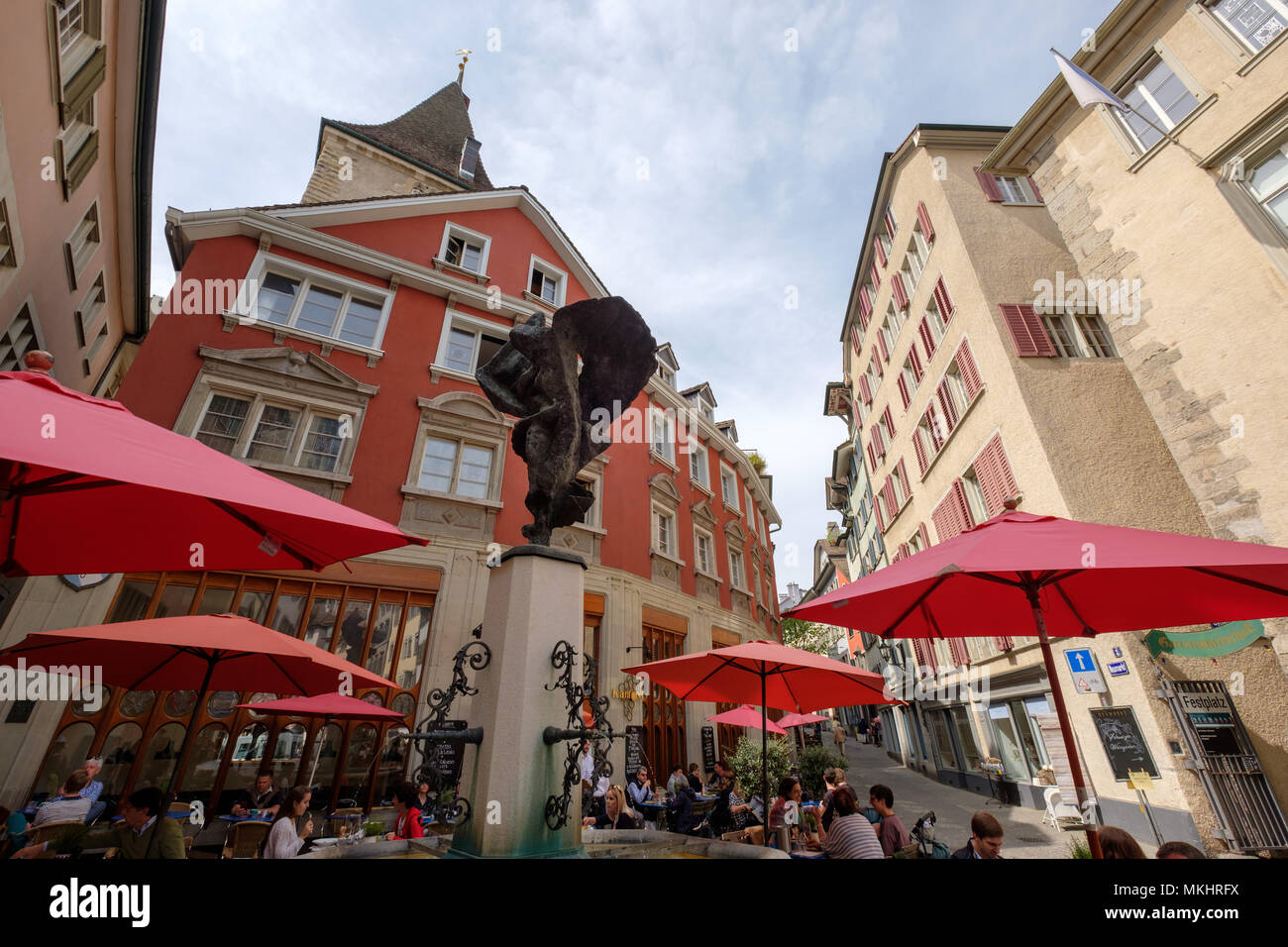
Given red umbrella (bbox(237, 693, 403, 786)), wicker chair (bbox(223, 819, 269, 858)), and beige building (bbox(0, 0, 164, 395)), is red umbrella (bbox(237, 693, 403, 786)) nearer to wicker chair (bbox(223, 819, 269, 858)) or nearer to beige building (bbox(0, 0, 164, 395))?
wicker chair (bbox(223, 819, 269, 858))

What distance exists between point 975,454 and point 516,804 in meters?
13.1

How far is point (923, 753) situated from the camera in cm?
2086

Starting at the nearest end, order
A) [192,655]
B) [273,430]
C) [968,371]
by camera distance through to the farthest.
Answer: [192,655] < [273,430] < [968,371]

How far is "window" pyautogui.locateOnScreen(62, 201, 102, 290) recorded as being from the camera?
8.81 metres

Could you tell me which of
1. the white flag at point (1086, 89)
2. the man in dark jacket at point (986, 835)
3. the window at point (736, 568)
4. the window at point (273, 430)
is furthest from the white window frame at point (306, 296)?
the white flag at point (1086, 89)

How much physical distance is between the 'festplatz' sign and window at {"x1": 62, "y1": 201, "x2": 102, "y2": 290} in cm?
1828

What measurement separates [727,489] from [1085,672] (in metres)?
12.2

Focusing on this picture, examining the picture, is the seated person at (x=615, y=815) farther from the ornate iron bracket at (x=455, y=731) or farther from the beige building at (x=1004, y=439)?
the beige building at (x=1004, y=439)

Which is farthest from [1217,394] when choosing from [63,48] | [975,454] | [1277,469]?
[63,48]

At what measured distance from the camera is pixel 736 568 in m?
18.8

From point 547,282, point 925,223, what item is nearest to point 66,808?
point 547,282

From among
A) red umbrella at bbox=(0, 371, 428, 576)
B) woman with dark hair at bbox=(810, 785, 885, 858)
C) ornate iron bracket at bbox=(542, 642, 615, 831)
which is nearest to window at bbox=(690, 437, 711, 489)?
woman with dark hair at bbox=(810, 785, 885, 858)

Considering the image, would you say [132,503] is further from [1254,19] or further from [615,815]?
[1254,19]
